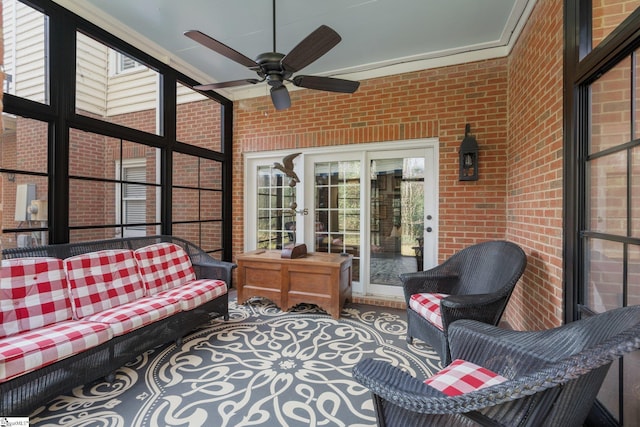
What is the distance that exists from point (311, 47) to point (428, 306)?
2.06 meters

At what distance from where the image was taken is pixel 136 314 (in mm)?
2113

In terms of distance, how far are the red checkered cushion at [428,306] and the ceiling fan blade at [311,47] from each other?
2.01m

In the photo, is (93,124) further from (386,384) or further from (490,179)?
(490,179)

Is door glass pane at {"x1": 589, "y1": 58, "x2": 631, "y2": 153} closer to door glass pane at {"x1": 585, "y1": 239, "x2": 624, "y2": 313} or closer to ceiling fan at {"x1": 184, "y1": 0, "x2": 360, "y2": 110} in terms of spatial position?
Answer: door glass pane at {"x1": 585, "y1": 239, "x2": 624, "y2": 313}

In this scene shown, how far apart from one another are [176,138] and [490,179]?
12.1 ft

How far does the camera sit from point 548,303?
1.98 meters

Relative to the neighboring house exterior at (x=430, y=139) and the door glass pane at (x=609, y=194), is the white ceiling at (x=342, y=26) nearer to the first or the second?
the neighboring house exterior at (x=430, y=139)

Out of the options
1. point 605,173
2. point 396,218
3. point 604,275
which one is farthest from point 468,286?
point 605,173

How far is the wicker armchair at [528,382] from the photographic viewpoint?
787mm

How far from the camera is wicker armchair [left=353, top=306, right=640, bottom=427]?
2.58 feet

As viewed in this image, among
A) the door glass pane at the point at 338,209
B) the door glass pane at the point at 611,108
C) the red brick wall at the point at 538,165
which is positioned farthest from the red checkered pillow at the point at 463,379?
the door glass pane at the point at 338,209

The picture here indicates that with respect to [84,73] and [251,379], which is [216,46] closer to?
[84,73]

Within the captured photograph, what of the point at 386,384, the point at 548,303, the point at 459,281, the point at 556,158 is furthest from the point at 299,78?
the point at 548,303

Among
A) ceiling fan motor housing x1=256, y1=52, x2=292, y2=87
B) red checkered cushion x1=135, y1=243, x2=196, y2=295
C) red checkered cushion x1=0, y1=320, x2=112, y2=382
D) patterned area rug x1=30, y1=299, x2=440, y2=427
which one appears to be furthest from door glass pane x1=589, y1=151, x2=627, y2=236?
red checkered cushion x1=135, y1=243, x2=196, y2=295
